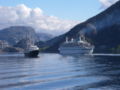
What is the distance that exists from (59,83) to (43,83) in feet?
11.1

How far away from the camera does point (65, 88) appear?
209 feet

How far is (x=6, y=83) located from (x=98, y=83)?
19.0 metres

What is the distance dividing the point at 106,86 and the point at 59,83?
1029 centimetres

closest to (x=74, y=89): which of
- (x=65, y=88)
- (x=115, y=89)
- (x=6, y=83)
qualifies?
(x=65, y=88)

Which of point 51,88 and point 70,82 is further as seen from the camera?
point 70,82

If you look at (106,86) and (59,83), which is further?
(59,83)

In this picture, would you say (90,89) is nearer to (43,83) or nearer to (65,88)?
(65,88)

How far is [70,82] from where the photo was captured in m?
72.6

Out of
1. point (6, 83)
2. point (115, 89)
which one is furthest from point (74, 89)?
point (6, 83)

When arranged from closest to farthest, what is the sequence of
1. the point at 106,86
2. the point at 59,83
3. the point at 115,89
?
1. the point at 115,89
2. the point at 106,86
3. the point at 59,83

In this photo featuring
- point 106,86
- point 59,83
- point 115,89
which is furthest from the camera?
point 59,83

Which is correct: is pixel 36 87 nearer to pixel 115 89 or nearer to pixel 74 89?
pixel 74 89

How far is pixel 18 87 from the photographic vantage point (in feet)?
210

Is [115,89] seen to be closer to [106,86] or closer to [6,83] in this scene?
[106,86]
